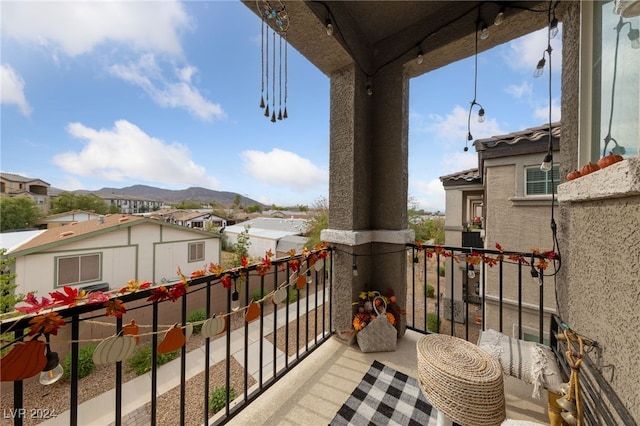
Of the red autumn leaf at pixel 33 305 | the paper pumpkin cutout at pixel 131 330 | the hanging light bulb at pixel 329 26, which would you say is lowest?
the paper pumpkin cutout at pixel 131 330

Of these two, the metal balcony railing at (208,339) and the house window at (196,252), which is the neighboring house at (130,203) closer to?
the metal balcony railing at (208,339)

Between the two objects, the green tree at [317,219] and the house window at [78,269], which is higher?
the green tree at [317,219]

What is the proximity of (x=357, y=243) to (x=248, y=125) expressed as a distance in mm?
4739

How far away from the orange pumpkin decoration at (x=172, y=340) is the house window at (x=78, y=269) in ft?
16.2

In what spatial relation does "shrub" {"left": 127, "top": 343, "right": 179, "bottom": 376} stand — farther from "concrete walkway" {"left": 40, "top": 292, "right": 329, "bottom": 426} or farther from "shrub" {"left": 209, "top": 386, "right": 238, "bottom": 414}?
"shrub" {"left": 209, "top": 386, "right": 238, "bottom": 414}

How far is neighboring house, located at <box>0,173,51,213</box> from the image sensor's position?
225 cm

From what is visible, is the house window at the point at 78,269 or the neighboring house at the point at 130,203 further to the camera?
the house window at the point at 78,269

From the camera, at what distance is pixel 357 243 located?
1771 millimetres

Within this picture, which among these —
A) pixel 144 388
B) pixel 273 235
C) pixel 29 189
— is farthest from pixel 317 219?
pixel 29 189

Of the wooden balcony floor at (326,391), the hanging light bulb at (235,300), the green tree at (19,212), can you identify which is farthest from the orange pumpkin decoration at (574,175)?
the green tree at (19,212)

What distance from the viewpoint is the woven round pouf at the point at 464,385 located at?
882 mm

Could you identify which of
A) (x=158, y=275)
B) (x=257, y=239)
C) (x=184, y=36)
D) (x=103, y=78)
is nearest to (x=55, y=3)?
(x=184, y=36)

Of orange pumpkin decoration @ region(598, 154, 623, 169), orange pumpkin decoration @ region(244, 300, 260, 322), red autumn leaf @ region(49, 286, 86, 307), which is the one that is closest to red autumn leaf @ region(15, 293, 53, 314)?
red autumn leaf @ region(49, 286, 86, 307)

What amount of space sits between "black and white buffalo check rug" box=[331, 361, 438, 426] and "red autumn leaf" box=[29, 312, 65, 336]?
1333 mm
